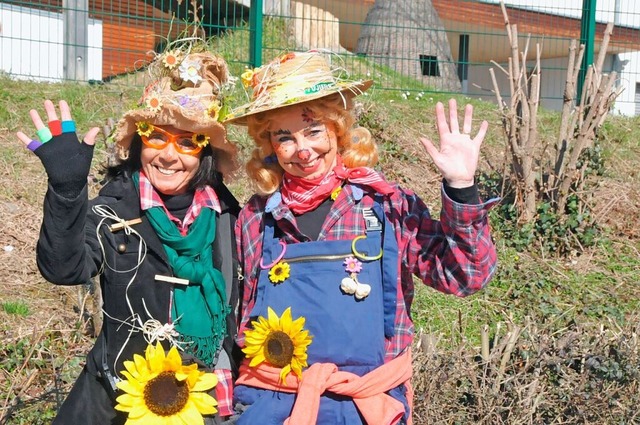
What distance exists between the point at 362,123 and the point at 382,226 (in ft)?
16.7

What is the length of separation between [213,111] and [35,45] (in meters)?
7.17

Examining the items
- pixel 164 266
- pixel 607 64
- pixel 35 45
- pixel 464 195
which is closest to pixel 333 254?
pixel 464 195

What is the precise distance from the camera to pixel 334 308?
2.60 m

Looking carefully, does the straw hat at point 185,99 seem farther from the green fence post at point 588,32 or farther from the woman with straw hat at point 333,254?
the green fence post at point 588,32

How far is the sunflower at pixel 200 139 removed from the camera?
9.55 feet

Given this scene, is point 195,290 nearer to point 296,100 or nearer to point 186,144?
point 186,144

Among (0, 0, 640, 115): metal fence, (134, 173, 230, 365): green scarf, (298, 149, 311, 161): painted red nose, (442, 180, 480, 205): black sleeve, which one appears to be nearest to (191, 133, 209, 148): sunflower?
(134, 173, 230, 365): green scarf

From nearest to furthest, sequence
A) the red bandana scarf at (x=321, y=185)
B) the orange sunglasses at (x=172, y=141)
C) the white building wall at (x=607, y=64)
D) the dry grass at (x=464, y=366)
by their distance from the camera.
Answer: the red bandana scarf at (x=321, y=185) → the orange sunglasses at (x=172, y=141) → the dry grass at (x=464, y=366) → the white building wall at (x=607, y=64)

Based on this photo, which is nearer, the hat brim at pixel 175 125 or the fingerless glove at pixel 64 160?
the fingerless glove at pixel 64 160

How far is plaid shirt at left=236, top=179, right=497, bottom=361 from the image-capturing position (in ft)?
8.21

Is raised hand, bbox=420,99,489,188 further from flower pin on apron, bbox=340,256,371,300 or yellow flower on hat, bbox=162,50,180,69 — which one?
yellow flower on hat, bbox=162,50,180,69

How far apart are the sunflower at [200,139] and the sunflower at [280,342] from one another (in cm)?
67

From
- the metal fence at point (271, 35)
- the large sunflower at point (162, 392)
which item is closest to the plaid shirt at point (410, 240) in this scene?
the large sunflower at point (162, 392)

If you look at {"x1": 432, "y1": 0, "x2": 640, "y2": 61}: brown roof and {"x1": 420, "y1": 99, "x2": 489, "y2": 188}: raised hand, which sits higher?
{"x1": 432, "y1": 0, "x2": 640, "y2": 61}: brown roof
